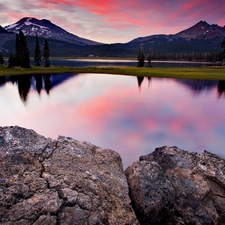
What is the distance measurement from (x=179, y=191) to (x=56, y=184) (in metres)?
5.48

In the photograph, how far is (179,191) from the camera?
9.80 m

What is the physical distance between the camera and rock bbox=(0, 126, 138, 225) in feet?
22.0

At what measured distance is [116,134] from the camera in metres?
21.0

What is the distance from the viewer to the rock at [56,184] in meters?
6.71

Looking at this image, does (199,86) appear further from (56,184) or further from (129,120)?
(56,184)

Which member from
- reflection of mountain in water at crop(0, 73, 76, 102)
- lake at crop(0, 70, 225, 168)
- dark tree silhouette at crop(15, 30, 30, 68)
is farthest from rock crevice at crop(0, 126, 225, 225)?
dark tree silhouette at crop(15, 30, 30, 68)

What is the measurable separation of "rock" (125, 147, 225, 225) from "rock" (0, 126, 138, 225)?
2.65ft

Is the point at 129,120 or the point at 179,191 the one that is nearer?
the point at 179,191

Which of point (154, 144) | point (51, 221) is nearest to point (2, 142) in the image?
point (51, 221)

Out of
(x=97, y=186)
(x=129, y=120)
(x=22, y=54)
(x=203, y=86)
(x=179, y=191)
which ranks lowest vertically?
(x=129, y=120)

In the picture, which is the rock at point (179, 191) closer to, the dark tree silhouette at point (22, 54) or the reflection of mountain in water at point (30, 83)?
the reflection of mountain in water at point (30, 83)

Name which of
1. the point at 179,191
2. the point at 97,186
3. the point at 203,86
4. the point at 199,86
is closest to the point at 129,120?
the point at 179,191

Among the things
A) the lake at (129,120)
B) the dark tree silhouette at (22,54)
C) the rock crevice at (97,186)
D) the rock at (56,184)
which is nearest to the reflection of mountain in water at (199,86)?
the lake at (129,120)

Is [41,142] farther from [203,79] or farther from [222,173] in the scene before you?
[203,79]
